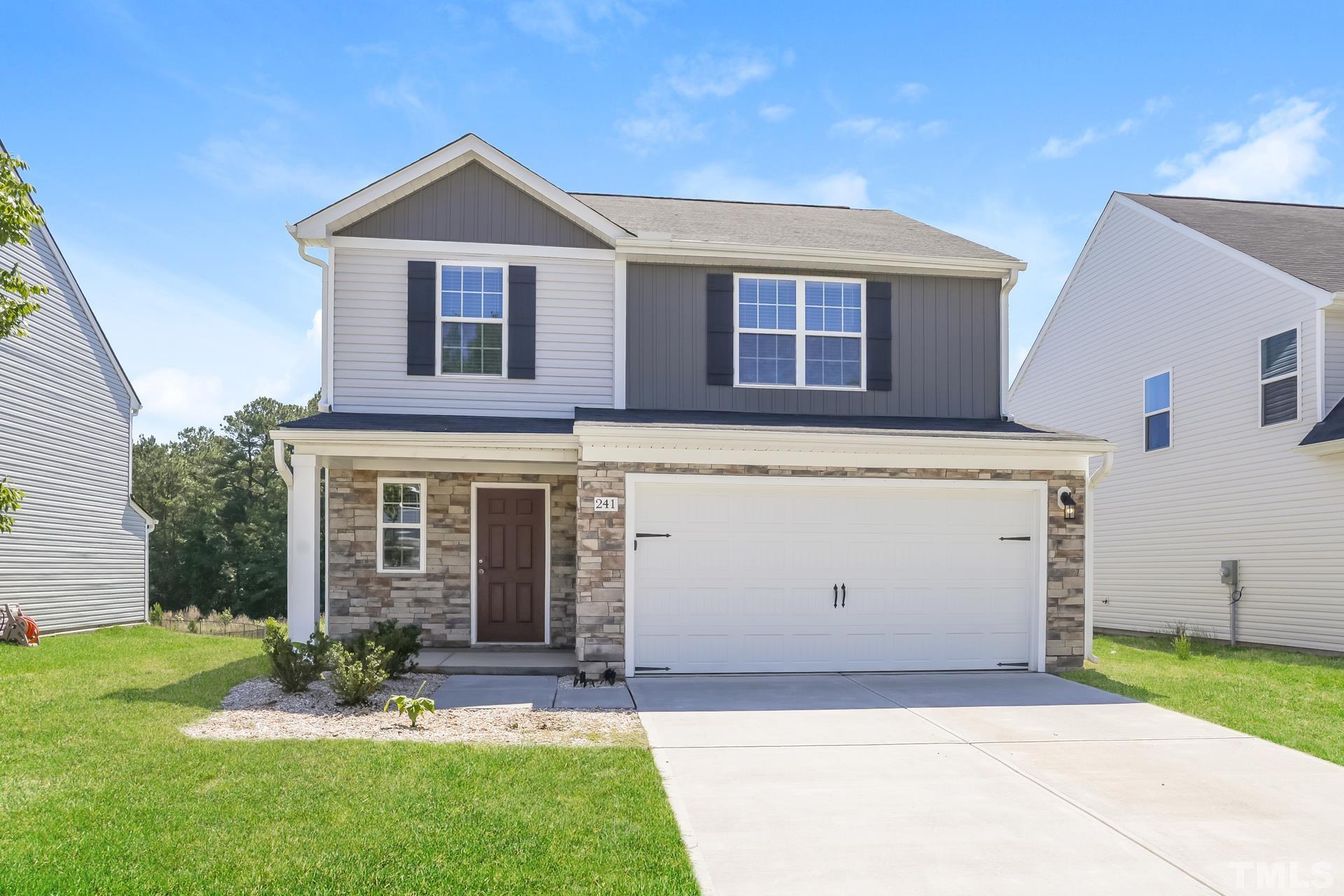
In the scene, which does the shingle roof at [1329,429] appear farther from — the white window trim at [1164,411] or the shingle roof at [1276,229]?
the white window trim at [1164,411]

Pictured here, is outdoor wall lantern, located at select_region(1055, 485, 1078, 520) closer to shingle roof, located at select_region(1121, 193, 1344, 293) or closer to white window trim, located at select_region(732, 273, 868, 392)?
white window trim, located at select_region(732, 273, 868, 392)

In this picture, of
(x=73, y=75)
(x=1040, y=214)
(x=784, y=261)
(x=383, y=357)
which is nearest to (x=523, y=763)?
(x=383, y=357)

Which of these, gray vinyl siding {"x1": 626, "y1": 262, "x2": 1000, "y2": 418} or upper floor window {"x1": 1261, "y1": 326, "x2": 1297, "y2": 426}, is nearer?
gray vinyl siding {"x1": 626, "y1": 262, "x2": 1000, "y2": 418}

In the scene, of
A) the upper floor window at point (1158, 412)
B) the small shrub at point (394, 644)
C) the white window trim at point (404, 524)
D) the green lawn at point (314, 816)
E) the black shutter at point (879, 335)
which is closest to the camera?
the green lawn at point (314, 816)

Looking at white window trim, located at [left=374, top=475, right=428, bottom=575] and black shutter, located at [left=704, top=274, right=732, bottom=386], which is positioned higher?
black shutter, located at [left=704, top=274, right=732, bottom=386]

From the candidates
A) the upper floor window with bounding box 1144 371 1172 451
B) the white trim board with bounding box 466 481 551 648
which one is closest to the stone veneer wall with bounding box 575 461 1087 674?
the white trim board with bounding box 466 481 551 648

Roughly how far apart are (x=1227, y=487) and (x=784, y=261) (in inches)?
325

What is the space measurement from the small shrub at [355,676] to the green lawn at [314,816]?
4.26 feet

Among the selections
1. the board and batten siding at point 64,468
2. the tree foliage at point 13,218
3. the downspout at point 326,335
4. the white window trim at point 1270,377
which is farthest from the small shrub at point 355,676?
the white window trim at point 1270,377

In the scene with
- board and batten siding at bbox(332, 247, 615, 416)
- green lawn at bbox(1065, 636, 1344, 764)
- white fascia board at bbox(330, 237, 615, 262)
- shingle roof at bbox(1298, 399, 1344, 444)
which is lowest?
green lawn at bbox(1065, 636, 1344, 764)

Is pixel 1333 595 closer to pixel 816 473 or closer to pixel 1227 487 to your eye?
pixel 1227 487

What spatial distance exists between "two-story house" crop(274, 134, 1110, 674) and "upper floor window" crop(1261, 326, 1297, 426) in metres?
4.57

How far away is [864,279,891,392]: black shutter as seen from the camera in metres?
11.8

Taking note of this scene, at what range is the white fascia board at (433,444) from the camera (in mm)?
9477
